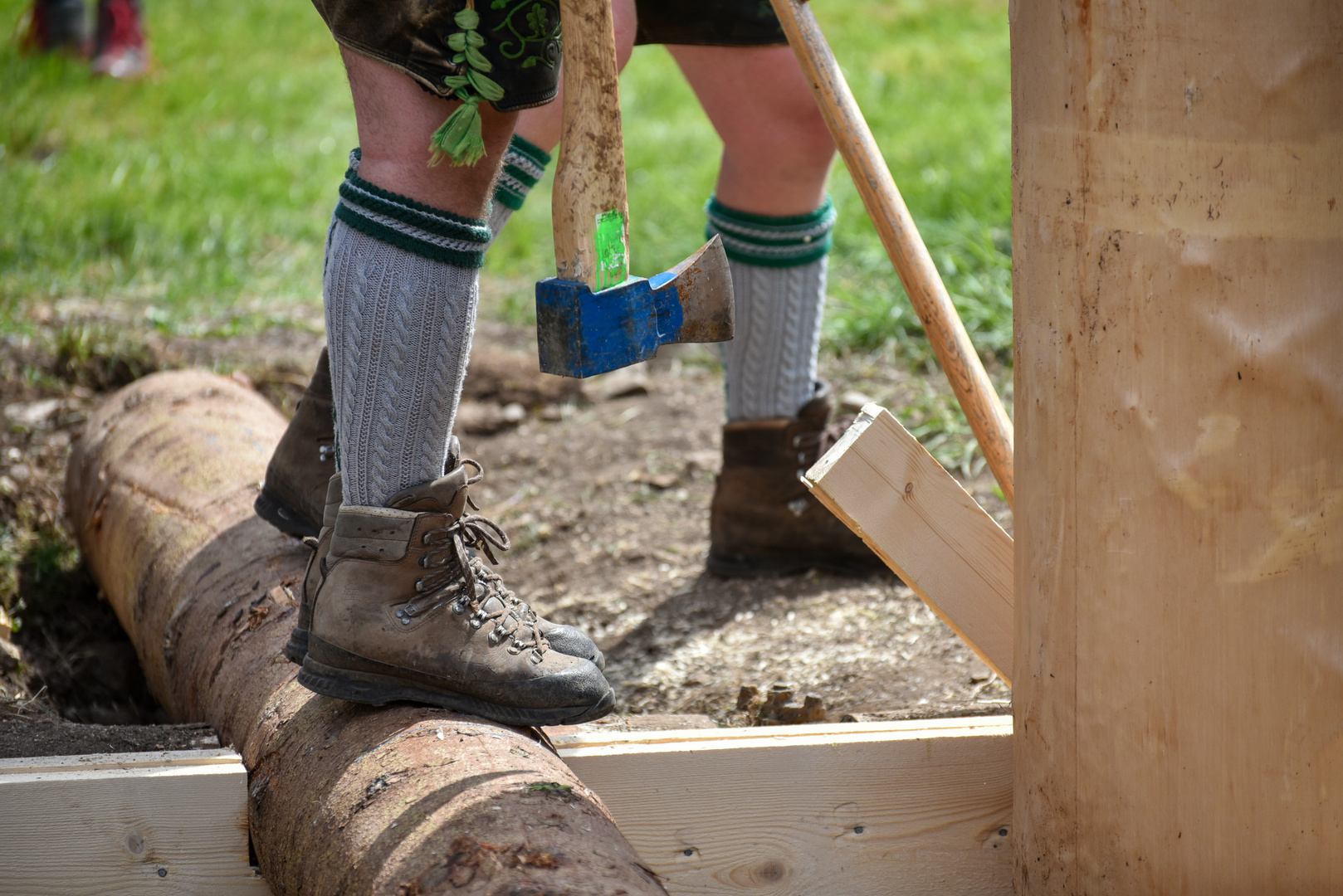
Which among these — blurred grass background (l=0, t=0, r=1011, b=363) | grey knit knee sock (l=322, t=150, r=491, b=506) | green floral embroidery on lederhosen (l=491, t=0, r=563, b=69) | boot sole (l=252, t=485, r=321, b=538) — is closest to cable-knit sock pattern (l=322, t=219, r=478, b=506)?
grey knit knee sock (l=322, t=150, r=491, b=506)

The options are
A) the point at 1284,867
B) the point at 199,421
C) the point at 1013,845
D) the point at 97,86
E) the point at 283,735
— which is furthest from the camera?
the point at 97,86

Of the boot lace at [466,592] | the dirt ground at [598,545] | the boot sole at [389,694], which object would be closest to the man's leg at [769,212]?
the dirt ground at [598,545]

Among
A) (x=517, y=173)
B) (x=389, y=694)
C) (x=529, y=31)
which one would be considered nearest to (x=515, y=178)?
(x=517, y=173)

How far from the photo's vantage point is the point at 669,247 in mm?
4453

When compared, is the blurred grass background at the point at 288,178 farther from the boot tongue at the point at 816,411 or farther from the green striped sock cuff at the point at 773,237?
the green striped sock cuff at the point at 773,237

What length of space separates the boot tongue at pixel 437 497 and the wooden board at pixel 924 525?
16.8 inches

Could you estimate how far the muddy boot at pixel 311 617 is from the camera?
1483 millimetres

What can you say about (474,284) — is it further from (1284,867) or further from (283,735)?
(1284,867)

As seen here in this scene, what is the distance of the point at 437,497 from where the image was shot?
1434mm

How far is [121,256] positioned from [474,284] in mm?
3290

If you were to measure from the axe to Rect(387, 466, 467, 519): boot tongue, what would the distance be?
25cm

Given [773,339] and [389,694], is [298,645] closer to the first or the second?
[389,694]

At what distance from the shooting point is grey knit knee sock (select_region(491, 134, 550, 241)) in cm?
188

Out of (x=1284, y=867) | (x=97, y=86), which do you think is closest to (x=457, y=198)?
(x=1284, y=867)
